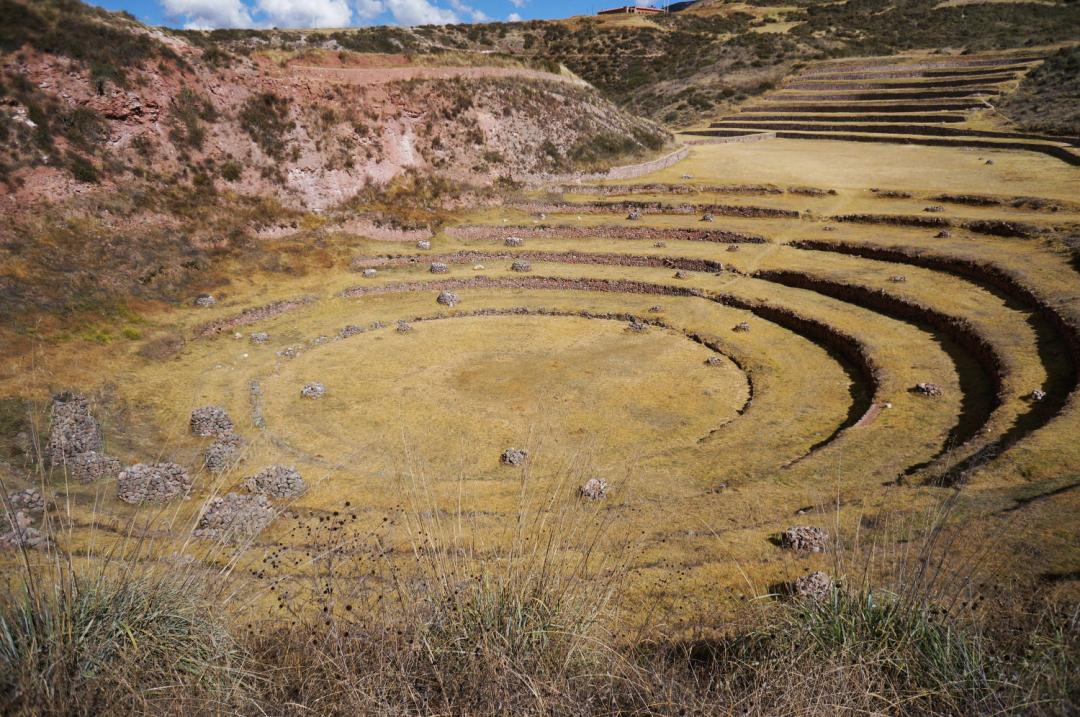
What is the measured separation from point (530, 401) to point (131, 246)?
21.2m

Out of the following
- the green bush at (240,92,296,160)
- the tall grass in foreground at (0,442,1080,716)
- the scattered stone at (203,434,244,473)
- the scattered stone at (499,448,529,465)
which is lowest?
the scattered stone at (499,448,529,465)

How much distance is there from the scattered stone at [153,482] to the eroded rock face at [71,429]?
1625mm

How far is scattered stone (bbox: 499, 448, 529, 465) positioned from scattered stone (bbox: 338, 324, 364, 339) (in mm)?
12591

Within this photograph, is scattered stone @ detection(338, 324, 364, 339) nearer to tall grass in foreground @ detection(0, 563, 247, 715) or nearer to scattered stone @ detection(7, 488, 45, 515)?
scattered stone @ detection(7, 488, 45, 515)

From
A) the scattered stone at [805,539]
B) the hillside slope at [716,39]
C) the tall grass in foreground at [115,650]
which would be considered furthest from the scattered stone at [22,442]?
the hillside slope at [716,39]

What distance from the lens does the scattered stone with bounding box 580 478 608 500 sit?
14224mm

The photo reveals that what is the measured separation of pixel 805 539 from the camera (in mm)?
10703

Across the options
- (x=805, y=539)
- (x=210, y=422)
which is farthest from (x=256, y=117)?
(x=805, y=539)

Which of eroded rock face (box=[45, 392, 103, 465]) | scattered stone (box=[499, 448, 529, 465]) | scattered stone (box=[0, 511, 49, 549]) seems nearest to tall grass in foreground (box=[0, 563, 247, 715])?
scattered stone (box=[0, 511, 49, 549])

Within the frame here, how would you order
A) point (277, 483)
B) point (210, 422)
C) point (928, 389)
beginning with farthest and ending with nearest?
1. point (210, 422)
2. point (928, 389)
3. point (277, 483)

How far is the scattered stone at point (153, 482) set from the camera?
49.3 feet

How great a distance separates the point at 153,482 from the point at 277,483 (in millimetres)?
2772

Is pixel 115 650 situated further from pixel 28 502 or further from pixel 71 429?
pixel 71 429

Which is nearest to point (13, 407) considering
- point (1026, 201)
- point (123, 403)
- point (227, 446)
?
point (123, 403)
